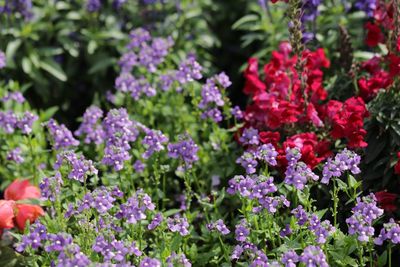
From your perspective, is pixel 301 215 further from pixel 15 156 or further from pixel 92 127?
pixel 15 156

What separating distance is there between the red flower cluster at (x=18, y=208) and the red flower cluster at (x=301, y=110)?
122cm

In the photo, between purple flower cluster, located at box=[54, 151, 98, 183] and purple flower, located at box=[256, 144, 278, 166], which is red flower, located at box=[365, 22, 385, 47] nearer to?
purple flower, located at box=[256, 144, 278, 166]

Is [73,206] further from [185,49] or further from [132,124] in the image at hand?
[185,49]

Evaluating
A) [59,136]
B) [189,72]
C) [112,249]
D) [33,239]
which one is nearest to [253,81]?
[189,72]

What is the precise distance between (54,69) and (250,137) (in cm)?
219

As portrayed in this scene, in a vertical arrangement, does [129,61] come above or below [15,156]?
above

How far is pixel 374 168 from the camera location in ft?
12.5

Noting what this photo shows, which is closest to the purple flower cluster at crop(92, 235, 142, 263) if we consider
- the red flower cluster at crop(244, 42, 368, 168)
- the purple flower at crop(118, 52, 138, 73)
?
the red flower cluster at crop(244, 42, 368, 168)

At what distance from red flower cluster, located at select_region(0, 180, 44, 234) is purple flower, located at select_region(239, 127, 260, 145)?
3.61ft

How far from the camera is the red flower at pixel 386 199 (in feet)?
11.9

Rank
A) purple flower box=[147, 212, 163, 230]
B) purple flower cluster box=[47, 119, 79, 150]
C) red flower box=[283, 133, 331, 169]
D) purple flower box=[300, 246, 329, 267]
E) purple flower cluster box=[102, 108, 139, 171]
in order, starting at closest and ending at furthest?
purple flower box=[300, 246, 329, 267] → purple flower box=[147, 212, 163, 230] → purple flower cluster box=[102, 108, 139, 171] → red flower box=[283, 133, 331, 169] → purple flower cluster box=[47, 119, 79, 150]

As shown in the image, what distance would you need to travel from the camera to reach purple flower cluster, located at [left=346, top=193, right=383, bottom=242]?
3025mm

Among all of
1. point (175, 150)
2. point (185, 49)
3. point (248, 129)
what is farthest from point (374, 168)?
point (185, 49)

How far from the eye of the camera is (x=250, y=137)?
3990 mm
